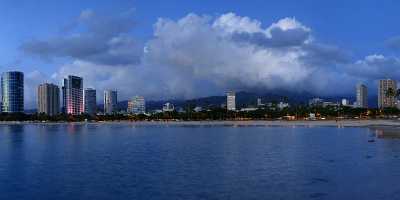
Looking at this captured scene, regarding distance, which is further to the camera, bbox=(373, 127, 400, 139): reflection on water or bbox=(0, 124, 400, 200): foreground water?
bbox=(373, 127, 400, 139): reflection on water

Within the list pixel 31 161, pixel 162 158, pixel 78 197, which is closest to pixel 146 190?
pixel 78 197

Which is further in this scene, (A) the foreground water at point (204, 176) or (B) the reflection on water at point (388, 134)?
(B) the reflection on water at point (388, 134)

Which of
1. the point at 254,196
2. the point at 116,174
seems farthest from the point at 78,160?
the point at 254,196

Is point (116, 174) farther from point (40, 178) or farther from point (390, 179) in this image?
point (390, 179)

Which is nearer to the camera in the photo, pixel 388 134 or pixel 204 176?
pixel 204 176

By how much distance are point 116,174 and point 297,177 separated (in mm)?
14243

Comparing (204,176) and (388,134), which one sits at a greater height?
(388,134)

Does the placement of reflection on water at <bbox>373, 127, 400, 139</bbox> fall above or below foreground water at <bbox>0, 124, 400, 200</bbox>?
above

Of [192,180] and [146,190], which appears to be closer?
[146,190]

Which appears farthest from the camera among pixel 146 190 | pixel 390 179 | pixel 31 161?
pixel 31 161

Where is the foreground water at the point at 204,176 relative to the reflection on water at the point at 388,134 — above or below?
below

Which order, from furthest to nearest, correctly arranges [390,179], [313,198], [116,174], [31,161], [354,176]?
[31,161] → [116,174] → [354,176] → [390,179] → [313,198]

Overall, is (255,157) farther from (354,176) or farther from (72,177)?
(72,177)

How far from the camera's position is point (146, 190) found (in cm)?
3266
